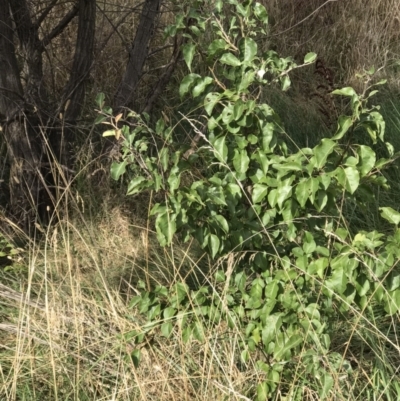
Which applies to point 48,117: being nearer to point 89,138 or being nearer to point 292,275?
point 89,138

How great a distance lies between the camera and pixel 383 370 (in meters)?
2.28

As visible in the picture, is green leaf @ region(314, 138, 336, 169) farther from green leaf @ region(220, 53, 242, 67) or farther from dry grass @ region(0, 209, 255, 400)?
dry grass @ region(0, 209, 255, 400)

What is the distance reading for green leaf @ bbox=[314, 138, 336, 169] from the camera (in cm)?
182

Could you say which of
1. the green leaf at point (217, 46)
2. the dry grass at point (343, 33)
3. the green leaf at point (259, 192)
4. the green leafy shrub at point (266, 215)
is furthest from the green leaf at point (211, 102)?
the dry grass at point (343, 33)

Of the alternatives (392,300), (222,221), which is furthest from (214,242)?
(392,300)

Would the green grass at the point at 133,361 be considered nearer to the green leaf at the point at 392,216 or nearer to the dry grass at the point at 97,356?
the dry grass at the point at 97,356

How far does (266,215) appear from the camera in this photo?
2021 mm

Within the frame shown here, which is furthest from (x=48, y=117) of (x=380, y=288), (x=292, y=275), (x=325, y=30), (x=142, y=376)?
(x=325, y=30)

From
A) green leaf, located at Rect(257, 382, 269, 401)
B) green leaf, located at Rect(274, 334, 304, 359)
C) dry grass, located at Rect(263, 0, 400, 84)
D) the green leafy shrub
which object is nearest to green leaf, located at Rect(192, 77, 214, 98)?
the green leafy shrub

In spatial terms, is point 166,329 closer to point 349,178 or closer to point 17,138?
point 349,178

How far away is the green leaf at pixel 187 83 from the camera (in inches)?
78.9

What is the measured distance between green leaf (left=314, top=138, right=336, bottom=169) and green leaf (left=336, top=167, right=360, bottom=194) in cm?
6

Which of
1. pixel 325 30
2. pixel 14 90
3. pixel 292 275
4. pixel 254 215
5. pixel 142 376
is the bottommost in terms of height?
pixel 142 376

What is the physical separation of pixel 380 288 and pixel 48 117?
87.7 inches
